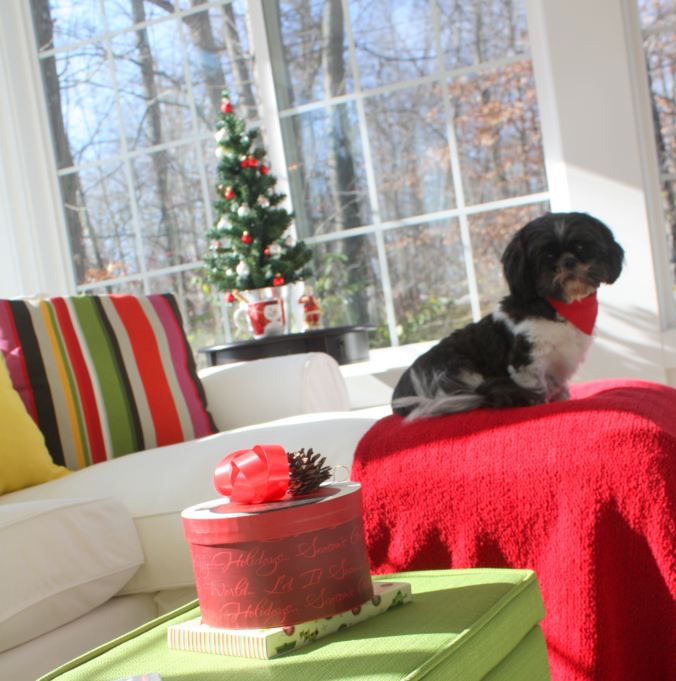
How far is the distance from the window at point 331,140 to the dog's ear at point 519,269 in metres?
1.84

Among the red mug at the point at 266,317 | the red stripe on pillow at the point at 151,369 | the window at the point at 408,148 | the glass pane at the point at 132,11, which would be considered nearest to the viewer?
the red stripe on pillow at the point at 151,369

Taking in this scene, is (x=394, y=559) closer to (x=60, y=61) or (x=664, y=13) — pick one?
(x=664, y=13)

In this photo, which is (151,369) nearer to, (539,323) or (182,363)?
(182,363)

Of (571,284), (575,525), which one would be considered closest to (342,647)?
(575,525)

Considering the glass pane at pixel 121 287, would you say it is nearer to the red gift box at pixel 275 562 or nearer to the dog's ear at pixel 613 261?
the dog's ear at pixel 613 261

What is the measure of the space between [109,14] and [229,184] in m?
1.26

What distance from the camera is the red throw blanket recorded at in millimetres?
1446

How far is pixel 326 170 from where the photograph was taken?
4.08 meters

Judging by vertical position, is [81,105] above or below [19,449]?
above

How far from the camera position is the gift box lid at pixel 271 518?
1.07m

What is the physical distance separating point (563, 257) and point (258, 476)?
113 centimetres

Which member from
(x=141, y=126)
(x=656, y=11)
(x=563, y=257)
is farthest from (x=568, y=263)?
(x=141, y=126)

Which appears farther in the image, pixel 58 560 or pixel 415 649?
pixel 58 560

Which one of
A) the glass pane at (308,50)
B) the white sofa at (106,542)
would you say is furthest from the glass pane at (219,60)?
the white sofa at (106,542)
